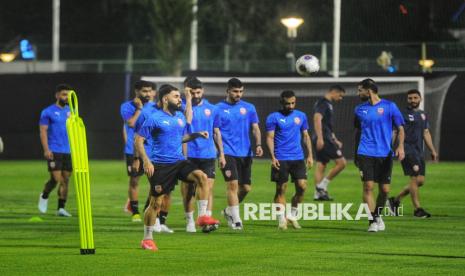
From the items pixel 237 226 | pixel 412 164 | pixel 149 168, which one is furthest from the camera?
pixel 412 164

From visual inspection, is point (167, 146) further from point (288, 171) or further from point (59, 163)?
point (59, 163)

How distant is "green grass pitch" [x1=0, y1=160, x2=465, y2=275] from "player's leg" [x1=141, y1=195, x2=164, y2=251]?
0.67 ft

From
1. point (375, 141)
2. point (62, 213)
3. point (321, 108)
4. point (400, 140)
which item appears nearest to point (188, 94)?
point (375, 141)

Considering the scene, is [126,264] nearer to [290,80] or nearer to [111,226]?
[111,226]

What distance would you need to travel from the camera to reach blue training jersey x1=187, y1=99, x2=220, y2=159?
18516 mm

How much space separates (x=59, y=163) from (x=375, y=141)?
6.39 metres

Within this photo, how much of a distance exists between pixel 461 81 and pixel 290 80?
5.63m

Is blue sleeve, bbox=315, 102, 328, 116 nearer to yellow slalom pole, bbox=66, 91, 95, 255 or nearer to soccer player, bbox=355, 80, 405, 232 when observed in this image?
soccer player, bbox=355, 80, 405, 232

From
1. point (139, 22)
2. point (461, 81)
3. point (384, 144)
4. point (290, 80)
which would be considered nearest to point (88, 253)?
point (384, 144)

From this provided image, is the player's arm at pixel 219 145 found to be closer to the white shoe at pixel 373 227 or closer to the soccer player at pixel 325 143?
the white shoe at pixel 373 227

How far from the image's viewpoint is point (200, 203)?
17.3m

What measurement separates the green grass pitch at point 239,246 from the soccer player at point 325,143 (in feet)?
1.59

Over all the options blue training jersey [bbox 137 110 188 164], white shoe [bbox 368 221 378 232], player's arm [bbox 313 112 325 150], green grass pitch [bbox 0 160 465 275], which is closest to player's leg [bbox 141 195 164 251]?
green grass pitch [bbox 0 160 465 275]

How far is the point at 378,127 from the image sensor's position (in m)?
18.4
